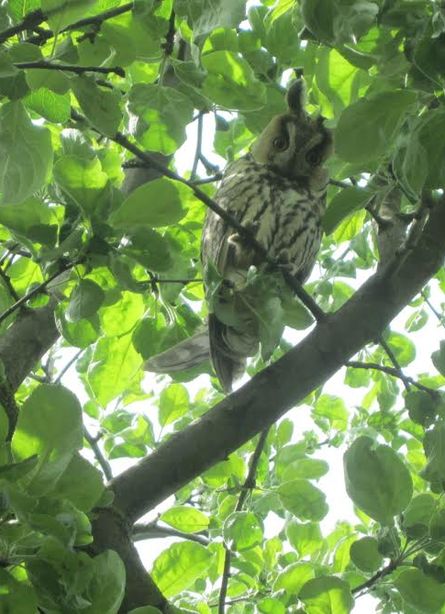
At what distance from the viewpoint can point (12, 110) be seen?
99 cm

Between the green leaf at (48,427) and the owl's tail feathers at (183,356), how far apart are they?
88 centimetres

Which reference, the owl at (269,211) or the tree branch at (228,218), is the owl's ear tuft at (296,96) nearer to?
the owl at (269,211)

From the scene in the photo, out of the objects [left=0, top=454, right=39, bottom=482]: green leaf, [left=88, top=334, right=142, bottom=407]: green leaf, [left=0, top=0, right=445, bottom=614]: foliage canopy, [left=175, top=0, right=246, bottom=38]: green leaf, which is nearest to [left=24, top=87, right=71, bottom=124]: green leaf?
[left=0, top=0, right=445, bottom=614]: foliage canopy

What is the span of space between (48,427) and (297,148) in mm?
1841

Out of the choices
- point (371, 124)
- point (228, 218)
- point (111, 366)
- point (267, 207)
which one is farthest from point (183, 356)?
point (371, 124)

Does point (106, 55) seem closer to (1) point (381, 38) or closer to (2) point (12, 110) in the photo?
(2) point (12, 110)

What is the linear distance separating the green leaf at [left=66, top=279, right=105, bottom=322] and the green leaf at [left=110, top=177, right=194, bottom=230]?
96 mm

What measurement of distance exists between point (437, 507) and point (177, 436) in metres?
0.40

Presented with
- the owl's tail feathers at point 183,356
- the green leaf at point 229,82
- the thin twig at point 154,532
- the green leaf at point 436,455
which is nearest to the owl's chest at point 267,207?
the owl's tail feathers at point 183,356

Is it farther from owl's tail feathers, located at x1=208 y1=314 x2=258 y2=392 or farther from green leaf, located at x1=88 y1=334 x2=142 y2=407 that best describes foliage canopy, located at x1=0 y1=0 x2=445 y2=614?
owl's tail feathers, located at x1=208 y1=314 x2=258 y2=392

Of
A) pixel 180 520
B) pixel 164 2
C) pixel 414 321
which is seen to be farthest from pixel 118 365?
pixel 414 321

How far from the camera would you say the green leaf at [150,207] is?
100 centimetres

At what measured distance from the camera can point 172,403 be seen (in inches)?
77.9

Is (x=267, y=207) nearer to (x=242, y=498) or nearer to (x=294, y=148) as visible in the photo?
(x=294, y=148)
